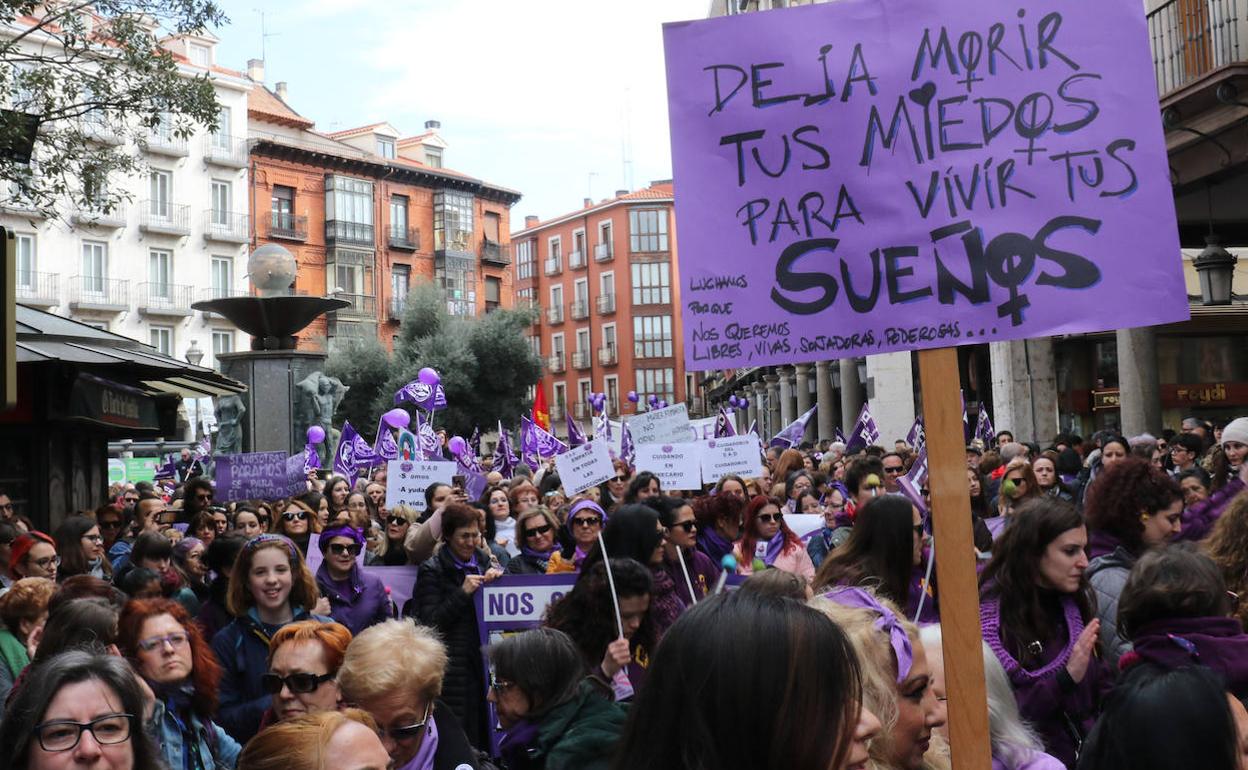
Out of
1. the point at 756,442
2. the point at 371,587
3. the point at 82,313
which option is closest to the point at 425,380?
the point at 756,442

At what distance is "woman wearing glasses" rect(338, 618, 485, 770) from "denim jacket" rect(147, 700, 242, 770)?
0.53 m

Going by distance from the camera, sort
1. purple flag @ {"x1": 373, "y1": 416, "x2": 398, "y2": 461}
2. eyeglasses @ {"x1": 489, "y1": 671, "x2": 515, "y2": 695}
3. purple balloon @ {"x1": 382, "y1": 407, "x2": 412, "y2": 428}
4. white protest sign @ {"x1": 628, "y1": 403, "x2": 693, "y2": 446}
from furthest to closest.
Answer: purple balloon @ {"x1": 382, "y1": 407, "x2": 412, "y2": 428}, purple flag @ {"x1": 373, "y1": 416, "x2": 398, "y2": 461}, white protest sign @ {"x1": 628, "y1": 403, "x2": 693, "y2": 446}, eyeglasses @ {"x1": 489, "y1": 671, "x2": 515, "y2": 695}

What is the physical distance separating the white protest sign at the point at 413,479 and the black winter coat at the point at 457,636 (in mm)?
3491

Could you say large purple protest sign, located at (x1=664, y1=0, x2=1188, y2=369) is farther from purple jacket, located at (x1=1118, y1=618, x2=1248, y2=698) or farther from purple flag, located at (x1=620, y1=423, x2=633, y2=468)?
purple flag, located at (x1=620, y1=423, x2=633, y2=468)

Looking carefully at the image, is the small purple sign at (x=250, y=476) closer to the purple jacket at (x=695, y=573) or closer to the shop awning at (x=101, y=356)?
the shop awning at (x=101, y=356)

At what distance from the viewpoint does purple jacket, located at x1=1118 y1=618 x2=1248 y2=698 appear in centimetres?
327

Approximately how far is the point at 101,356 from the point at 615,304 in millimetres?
73243

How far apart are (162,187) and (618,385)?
122 ft

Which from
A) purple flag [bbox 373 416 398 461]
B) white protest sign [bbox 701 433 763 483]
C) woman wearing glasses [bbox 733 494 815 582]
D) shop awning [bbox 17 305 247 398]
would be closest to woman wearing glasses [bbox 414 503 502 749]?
woman wearing glasses [bbox 733 494 815 582]

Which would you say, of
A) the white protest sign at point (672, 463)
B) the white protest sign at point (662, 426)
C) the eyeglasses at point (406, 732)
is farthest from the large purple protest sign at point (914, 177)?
the white protest sign at point (662, 426)

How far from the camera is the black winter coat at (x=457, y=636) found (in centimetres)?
644

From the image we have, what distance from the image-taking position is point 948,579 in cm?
326

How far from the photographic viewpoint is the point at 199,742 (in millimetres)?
4297

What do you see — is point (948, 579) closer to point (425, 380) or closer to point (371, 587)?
point (371, 587)
